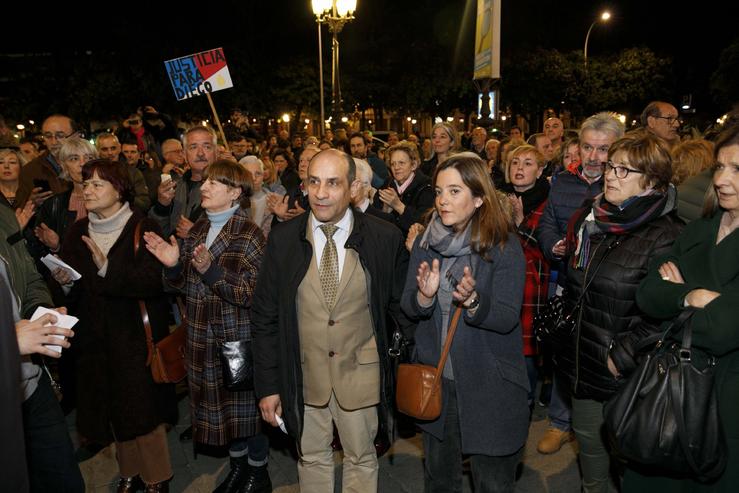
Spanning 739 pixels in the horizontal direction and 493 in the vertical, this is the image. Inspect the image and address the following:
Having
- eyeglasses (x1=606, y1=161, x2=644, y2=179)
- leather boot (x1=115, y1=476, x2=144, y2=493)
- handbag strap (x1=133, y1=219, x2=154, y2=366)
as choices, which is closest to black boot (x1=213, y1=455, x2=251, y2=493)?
leather boot (x1=115, y1=476, x2=144, y2=493)

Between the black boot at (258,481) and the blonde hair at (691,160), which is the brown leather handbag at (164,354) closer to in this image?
the black boot at (258,481)

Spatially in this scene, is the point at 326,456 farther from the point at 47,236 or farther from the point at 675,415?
the point at 47,236

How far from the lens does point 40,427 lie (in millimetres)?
3066

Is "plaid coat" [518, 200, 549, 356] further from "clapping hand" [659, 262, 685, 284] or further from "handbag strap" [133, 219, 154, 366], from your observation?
"handbag strap" [133, 219, 154, 366]

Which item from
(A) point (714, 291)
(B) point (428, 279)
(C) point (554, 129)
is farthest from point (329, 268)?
(C) point (554, 129)

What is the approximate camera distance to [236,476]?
425 cm

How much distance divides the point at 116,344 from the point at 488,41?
29.5ft

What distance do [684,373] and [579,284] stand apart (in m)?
0.97

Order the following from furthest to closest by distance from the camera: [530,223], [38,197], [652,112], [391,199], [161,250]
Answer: [652,112]
[391,199]
[38,197]
[530,223]
[161,250]

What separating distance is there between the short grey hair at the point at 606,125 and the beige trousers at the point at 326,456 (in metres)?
2.86

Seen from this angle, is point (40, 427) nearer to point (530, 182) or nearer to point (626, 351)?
point (626, 351)

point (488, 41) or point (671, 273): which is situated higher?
point (488, 41)

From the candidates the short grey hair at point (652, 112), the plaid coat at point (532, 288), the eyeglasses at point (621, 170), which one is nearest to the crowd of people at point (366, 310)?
the eyeglasses at point (621, 170)

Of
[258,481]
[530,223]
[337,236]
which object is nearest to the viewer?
[337,236]
